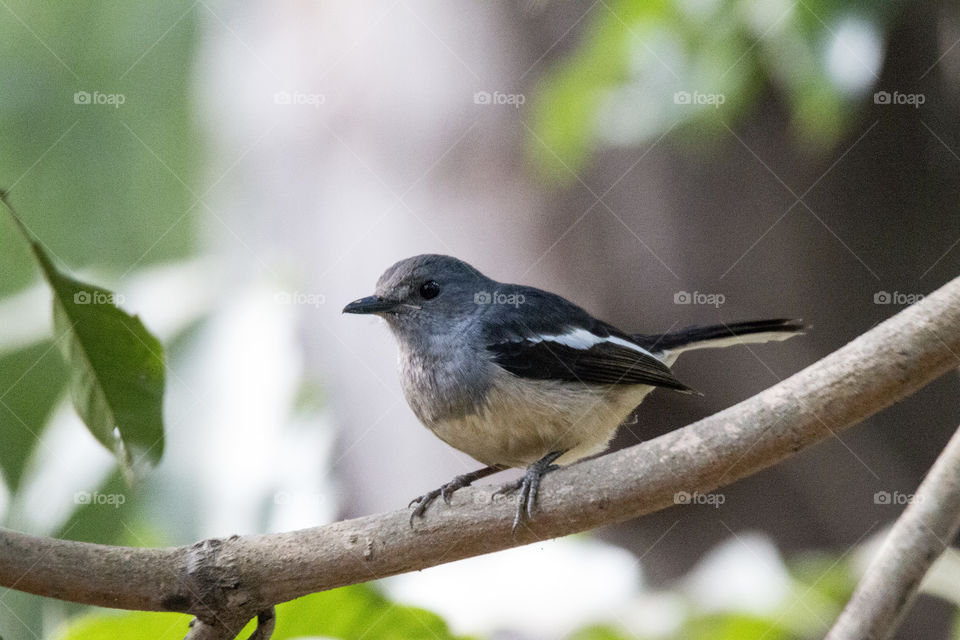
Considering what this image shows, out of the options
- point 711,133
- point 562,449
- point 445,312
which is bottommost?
point 562,449

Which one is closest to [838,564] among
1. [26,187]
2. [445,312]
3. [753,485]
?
[753,485]

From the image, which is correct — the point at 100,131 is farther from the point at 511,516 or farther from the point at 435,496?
the point at 511,516

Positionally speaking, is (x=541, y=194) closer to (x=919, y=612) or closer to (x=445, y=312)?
(x=445, y=312)

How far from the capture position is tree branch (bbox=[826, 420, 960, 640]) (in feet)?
4.77

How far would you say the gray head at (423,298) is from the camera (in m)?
2.20

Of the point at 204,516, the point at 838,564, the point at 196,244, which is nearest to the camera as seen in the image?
the point at 838,564

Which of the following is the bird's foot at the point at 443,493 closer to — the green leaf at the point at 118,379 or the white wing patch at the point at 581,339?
the white wing patch at the point at 581,339

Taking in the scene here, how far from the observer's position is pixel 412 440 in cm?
288

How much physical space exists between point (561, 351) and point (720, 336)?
49cm

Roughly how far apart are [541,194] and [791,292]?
0.91m

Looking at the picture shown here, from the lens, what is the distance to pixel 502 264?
9.37ft

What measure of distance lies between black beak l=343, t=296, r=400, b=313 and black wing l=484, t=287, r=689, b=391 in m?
0.27

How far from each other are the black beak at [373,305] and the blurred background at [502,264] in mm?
214

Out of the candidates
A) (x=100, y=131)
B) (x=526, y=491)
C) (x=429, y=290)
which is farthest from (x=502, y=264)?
(x=100, y=131)
